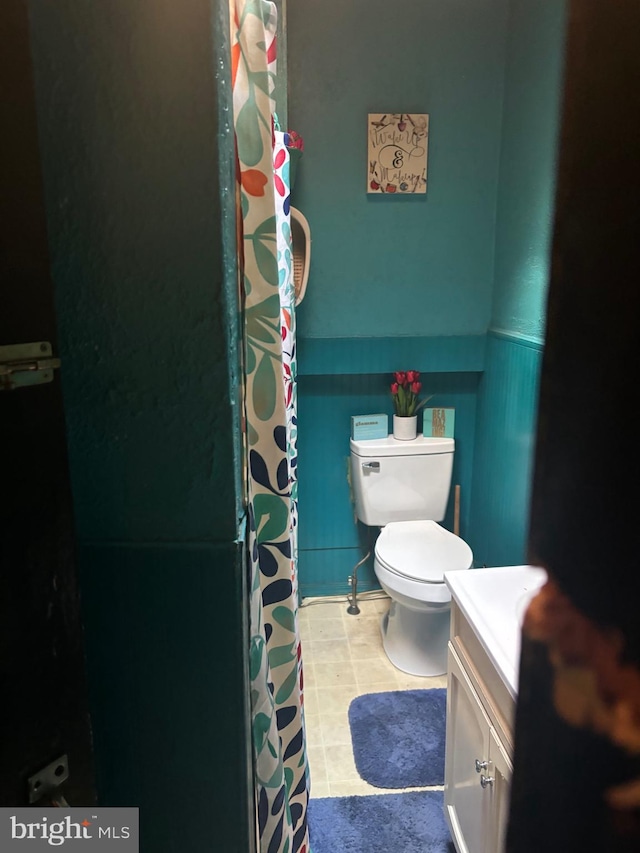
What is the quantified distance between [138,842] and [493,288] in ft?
7.08

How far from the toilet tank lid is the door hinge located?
6.21 ft

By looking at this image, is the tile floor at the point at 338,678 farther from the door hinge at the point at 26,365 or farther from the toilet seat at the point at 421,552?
the door hinge at the point at 26,365

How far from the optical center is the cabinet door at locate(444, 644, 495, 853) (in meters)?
1.24

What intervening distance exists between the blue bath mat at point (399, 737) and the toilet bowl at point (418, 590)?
13cm

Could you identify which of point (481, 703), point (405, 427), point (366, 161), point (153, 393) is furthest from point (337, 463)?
point (153, 393)

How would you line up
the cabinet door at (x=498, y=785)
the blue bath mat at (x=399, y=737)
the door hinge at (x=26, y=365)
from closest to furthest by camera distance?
the door hinge at (x=26, y=365), the cabinet door at (x=498, y=785), the blue bath mat at (x=399, y=737)

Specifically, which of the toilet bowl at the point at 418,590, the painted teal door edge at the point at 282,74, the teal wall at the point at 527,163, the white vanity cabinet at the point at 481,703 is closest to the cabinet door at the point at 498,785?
the white vanity cabinet at the point at 481,703

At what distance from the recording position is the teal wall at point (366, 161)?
219 centimetres

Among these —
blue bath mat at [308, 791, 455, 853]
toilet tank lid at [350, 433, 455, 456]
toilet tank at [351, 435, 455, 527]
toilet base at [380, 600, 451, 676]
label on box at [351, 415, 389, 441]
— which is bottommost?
blue bath mat at [308, 791, 455, 853]

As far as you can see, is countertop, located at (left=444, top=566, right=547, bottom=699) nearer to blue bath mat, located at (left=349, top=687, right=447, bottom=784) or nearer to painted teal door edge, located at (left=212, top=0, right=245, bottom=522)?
painted teal door edge, located at (left=212, top=0, right=245, bottom=522)

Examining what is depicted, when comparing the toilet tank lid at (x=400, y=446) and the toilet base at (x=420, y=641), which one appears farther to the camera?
the toilet tank lid at (x=400, y=446)

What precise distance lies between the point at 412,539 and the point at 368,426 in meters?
0.48

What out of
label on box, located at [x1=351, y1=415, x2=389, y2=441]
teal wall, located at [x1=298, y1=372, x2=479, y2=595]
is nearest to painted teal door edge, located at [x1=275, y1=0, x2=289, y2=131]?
teal wall, located at [x1=298, y1=372, x2=479, y2=595]

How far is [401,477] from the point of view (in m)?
2.45
